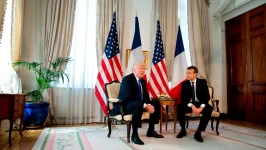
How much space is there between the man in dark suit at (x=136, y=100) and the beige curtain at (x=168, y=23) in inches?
81.1

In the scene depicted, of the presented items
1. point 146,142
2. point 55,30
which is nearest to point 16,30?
point 55,30

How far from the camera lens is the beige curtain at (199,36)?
562cm

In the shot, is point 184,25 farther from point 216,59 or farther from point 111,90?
point 111,90

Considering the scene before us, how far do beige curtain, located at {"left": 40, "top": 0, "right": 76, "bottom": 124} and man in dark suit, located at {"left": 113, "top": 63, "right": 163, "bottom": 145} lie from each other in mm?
1988

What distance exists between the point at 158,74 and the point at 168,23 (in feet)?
4.94

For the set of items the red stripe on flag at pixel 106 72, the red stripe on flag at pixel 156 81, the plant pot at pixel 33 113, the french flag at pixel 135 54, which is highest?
the french flag at pixel 135 54

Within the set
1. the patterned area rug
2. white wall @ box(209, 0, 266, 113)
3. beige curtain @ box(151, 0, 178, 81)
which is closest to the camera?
the patterned area rug

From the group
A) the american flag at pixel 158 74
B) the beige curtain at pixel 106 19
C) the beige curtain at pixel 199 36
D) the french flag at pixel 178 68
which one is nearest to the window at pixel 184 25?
the beige curtain at pixel 199 36

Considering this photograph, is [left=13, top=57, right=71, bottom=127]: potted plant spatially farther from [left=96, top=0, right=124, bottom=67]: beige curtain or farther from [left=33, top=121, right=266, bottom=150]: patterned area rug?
[left=96, top=0, right=124, bottom=67]: beige curtain

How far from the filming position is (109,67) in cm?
454

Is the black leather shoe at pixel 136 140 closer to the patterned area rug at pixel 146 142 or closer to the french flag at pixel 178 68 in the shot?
the patterned area rug at pixel 146 142

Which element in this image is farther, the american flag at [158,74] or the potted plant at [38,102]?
the american flag at [158,74]

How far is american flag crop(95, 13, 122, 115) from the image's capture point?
14.4ft

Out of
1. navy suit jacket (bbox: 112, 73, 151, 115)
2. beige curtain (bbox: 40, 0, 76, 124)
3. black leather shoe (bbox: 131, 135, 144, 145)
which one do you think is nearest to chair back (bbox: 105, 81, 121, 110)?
navy suit jacket (bbox: 112, 73, 151, 115)
